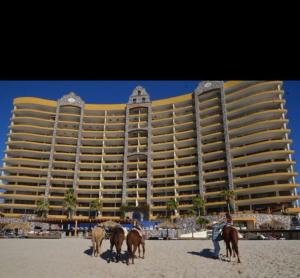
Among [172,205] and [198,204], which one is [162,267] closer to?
[198,204]

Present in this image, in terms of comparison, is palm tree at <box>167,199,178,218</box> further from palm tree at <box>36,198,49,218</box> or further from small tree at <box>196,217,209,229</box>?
palm tree at <box>36,198,49,218</box>

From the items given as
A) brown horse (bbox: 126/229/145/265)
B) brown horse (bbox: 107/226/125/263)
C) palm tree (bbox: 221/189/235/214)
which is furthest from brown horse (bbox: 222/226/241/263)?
palm tree (bbox: 221/189/235/214)

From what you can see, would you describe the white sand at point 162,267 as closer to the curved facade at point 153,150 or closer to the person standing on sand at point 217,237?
the person standing on sand at point 217,237

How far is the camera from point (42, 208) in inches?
3157

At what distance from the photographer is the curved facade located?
74.8 meters

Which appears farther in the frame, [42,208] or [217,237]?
[42,208]

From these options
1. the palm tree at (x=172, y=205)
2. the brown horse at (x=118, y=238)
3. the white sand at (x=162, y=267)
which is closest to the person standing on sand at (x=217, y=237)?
the white sand at (x=162, y=267)

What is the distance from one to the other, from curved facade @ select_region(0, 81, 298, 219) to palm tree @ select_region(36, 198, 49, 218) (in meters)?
2.78

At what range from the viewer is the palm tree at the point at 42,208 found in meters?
80.1

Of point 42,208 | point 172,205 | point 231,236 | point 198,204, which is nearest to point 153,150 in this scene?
point 172,205

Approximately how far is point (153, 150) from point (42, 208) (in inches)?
1494

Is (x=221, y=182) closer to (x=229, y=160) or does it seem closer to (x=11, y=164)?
(x=229, y=160)

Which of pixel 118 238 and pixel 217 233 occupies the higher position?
pixel 217 233
